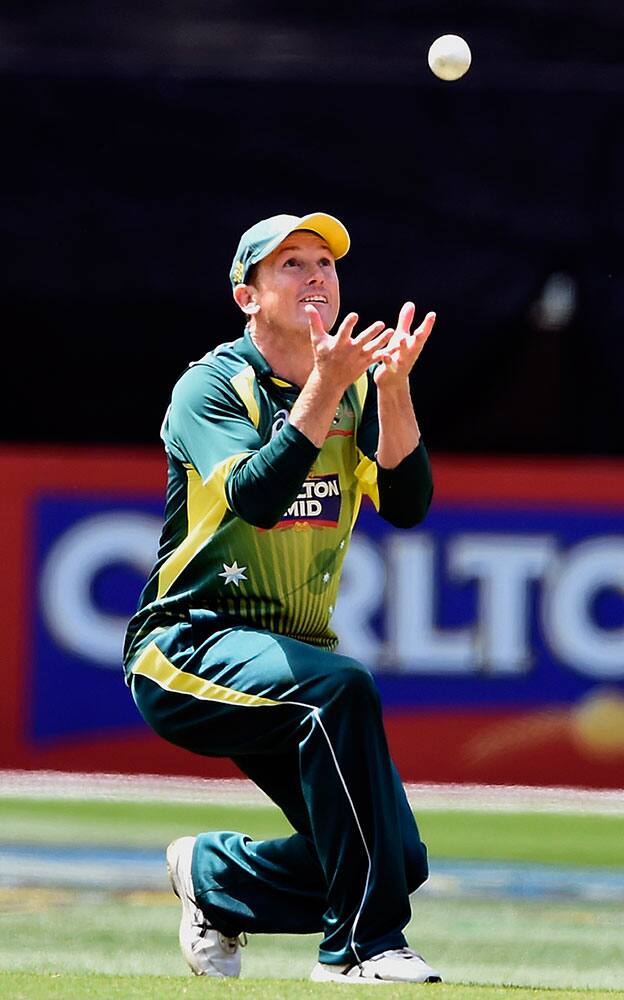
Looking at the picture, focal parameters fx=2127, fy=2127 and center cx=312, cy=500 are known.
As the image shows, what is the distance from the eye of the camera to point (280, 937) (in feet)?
19.1

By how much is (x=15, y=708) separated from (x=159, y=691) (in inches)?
157

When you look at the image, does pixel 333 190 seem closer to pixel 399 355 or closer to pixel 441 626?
pixel 441 626

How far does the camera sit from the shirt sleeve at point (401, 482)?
4441mm

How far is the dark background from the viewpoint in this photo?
28.6ft

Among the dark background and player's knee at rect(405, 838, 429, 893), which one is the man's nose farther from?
the dark background

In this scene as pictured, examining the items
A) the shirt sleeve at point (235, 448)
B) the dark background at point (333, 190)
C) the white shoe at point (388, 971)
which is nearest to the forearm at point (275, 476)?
the shirt sleeve at point (235, 448)

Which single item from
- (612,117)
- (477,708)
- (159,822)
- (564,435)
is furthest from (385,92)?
(159,822)

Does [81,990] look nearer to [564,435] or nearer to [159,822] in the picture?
[159,822]

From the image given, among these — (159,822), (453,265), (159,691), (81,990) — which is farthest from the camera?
(453,265)

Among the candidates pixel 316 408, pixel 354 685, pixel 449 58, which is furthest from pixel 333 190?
pixel 354 685

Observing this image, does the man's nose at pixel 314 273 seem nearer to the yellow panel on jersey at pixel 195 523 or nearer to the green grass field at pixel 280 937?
the yellow panel on jersey at pixel 195 523

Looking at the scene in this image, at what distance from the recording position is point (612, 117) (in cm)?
871

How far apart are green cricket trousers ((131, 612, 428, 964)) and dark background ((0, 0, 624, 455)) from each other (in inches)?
174

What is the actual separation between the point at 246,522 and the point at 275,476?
214 millimetres
